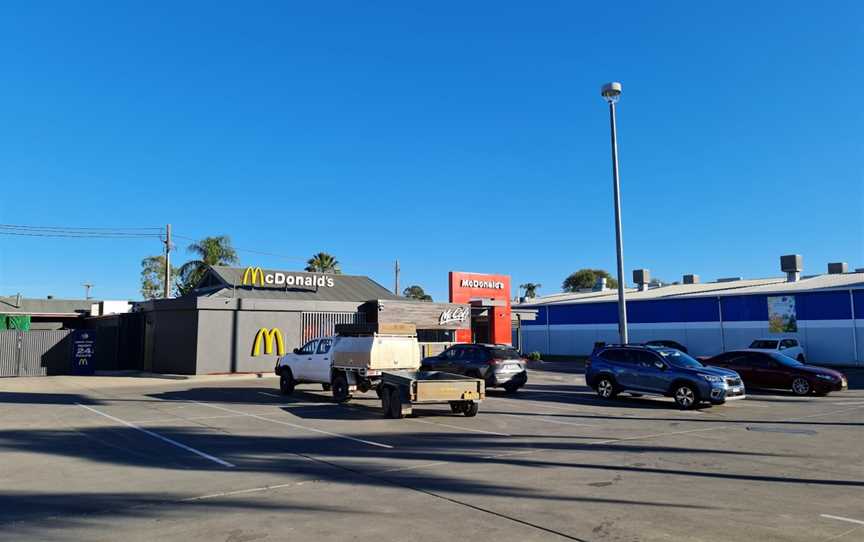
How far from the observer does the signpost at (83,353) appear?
3017 centimetres

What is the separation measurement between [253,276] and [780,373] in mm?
24934

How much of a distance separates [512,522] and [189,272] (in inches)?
1908

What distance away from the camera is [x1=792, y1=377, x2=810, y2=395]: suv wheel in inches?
850

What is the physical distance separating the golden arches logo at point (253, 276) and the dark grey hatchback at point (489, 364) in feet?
49.6

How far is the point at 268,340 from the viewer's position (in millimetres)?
30875

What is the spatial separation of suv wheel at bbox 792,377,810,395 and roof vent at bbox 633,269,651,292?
3417 cm

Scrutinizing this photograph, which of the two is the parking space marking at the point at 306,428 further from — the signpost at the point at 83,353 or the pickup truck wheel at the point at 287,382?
the signpost at the point at 83,353

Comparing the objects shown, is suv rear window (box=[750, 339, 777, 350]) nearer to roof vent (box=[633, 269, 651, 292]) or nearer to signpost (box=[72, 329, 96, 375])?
roof vent (box=[633, 269, 651, 292])

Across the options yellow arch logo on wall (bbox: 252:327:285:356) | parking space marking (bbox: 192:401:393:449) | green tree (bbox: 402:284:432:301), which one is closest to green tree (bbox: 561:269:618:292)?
green tree (bbox: 402:284:432:301)

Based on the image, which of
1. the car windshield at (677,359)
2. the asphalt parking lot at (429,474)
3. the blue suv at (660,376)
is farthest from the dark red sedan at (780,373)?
the car windshield at (677,359)

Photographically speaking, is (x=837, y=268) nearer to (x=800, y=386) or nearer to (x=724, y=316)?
(x=724, y=316)


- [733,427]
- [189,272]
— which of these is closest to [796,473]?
[733,427]

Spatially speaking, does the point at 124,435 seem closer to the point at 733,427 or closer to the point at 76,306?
the point at 733,427

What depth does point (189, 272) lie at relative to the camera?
167ft
